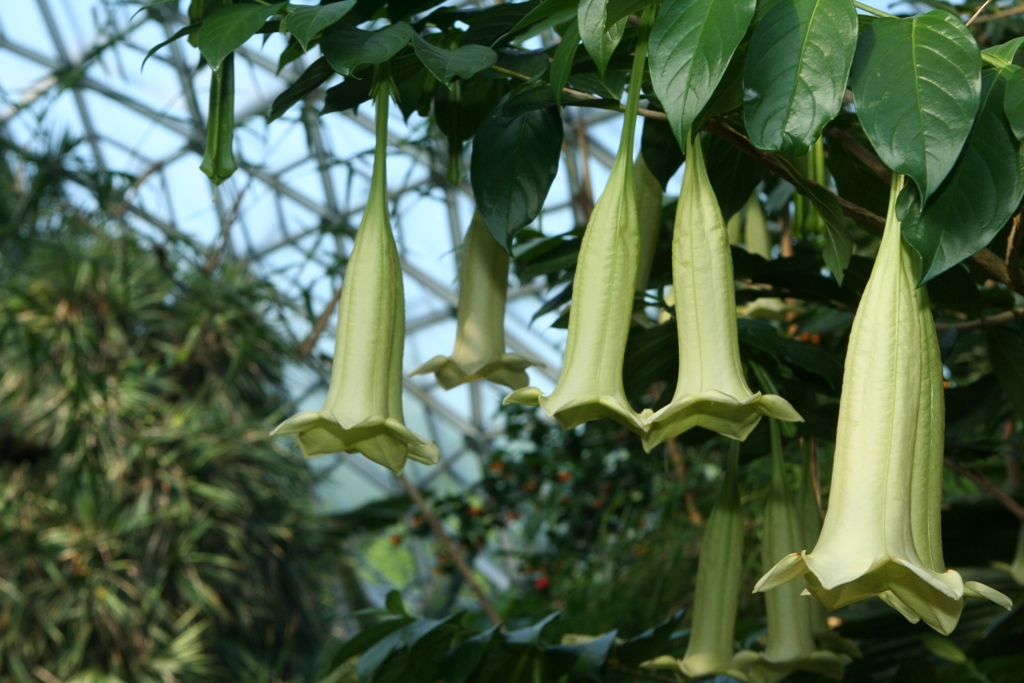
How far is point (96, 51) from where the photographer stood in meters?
1.72

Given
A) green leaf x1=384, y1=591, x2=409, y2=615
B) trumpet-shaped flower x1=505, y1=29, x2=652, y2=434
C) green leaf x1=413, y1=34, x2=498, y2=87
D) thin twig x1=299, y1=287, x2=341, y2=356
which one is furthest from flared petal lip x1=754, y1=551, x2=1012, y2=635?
thin twig x1=299, y1=287, x2=341, y2=356

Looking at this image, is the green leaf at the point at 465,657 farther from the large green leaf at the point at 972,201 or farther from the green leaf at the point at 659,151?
the large green leaf at the point at 972,201

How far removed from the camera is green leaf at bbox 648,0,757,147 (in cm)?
45

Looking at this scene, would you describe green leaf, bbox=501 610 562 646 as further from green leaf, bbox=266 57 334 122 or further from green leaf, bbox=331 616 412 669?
green leaf, bbox=266 57 334 122

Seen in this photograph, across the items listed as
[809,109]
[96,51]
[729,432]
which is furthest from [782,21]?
[96,51]

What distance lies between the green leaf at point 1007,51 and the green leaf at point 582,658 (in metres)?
0.57

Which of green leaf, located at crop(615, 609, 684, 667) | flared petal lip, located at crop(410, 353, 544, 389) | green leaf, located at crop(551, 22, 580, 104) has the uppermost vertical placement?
green leaf, located at crop(551, 22, 580, 104)

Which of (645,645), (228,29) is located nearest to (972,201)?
(228,29)

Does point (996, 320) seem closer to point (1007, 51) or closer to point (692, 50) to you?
point (1007, 51)

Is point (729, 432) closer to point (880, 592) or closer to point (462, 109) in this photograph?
point (880, 592)

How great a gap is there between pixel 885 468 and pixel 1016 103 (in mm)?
178

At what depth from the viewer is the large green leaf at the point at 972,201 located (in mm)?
443

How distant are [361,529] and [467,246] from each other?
5.06 m

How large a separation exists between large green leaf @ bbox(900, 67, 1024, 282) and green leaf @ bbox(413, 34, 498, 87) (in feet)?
0.77
